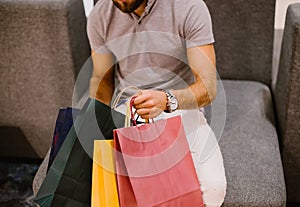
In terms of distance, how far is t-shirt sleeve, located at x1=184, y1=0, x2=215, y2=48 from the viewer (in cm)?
121

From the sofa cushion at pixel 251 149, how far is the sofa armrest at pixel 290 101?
47 mm

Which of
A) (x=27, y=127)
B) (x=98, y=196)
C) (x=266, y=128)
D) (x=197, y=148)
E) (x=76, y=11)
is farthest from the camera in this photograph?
(x=27, y=127)

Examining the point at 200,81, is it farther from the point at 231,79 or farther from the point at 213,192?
the point at 231,79

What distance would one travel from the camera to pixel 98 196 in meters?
0.98

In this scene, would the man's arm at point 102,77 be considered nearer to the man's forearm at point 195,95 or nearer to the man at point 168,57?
the man at point 168,57

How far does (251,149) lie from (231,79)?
448 millimetres

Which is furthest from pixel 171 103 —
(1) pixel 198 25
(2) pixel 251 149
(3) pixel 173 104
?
(2) pixel 251 149

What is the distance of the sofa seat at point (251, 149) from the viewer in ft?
3.86

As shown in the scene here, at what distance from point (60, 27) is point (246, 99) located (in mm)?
661

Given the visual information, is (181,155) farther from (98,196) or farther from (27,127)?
(27,127)

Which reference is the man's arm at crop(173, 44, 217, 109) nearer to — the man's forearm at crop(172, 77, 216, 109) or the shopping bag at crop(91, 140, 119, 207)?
the man's forearm at crop(172, 77, 216, 109)

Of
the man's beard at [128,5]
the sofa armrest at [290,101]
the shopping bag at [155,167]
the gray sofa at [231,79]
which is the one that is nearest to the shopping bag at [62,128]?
the shopping bag at [155,167]

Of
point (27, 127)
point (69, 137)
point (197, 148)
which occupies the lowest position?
point (27, 127)

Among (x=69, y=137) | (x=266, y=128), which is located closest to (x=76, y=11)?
(x=69, y=137)
